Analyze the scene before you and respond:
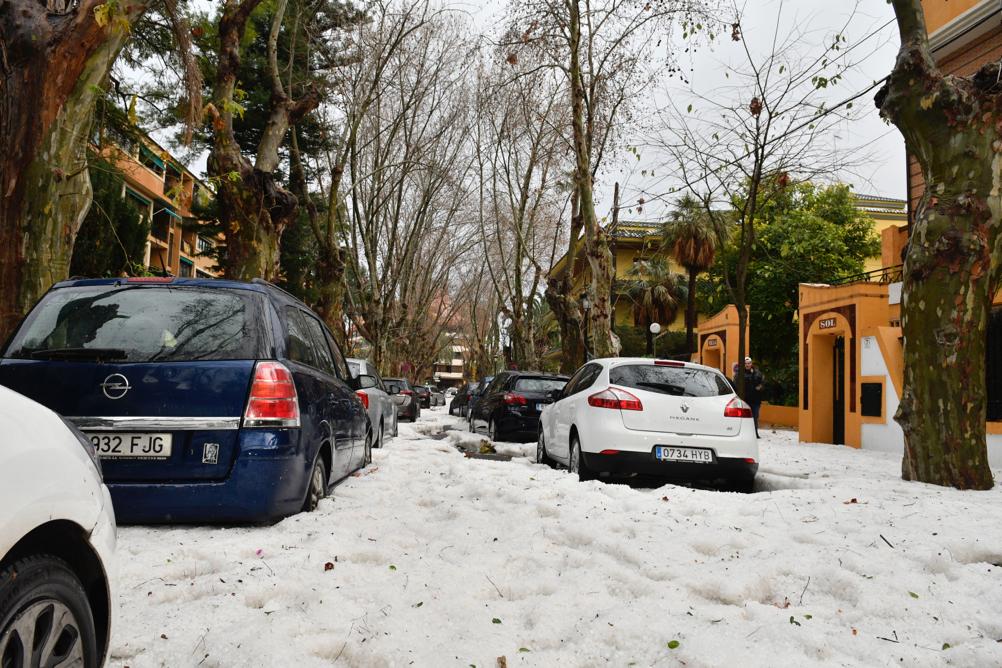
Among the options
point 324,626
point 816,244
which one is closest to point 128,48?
point 324,626

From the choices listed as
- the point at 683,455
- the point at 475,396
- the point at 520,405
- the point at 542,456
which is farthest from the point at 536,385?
the point at 475,396

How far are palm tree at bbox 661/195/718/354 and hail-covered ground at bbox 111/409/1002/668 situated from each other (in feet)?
79.5

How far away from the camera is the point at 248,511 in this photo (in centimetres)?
469

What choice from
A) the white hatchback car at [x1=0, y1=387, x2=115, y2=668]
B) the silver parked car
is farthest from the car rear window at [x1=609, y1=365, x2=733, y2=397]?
the white hatchback car at [x1=0, y1=387, x2=115, y2=668]

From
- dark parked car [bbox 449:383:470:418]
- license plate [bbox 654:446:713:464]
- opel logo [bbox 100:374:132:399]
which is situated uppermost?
opel logo [bbox 100:374:132:399]

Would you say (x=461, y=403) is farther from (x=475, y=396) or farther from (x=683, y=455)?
(x=683, y=455)

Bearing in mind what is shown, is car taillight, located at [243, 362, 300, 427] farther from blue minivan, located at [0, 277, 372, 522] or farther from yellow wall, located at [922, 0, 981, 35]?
yellow wall, located at [922, 0, 981, 35]

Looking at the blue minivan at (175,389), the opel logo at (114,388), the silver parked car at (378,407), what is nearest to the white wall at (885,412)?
the silver parked car at (378,407)

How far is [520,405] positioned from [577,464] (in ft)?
17.7

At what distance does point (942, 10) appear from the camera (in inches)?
603

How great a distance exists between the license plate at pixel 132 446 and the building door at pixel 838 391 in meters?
15.4

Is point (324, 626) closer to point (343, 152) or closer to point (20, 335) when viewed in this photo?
point (20, 335)

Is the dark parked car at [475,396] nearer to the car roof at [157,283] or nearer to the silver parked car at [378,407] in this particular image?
the silver parked car at [378,407]

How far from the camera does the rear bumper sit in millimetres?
7824
